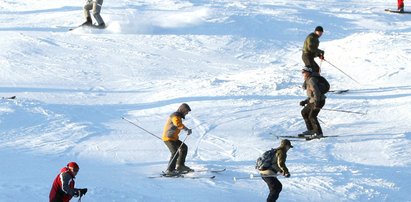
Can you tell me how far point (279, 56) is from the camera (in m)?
22.0

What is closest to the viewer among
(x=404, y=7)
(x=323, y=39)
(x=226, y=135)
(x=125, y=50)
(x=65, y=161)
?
(x=65, y=161)

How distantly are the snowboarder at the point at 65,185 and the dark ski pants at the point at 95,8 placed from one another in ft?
46.7

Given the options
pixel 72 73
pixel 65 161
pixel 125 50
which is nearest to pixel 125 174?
pixel 65 161

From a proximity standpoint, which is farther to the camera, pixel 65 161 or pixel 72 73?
pixel 72 73

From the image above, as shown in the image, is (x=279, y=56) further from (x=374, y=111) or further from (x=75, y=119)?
(x=75, y=119)

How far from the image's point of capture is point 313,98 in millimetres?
13414

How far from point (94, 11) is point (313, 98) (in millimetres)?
11600

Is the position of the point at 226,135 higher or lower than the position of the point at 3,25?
lower

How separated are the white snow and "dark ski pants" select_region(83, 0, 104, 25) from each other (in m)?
0.46

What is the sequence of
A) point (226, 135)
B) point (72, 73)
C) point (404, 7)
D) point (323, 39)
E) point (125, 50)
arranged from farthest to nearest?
point (404, 7)
point (323, 39)
point (125, 50)
point (72, 73)
point (226, 135)

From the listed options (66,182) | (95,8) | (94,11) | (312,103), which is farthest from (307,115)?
(94,11)

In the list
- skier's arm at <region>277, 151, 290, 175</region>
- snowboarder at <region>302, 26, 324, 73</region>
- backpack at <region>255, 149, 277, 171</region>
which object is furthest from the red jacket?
snowboarder at <region>302, 26, 324, 73</region>

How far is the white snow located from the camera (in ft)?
39.2

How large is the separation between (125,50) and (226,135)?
26.8 feet
